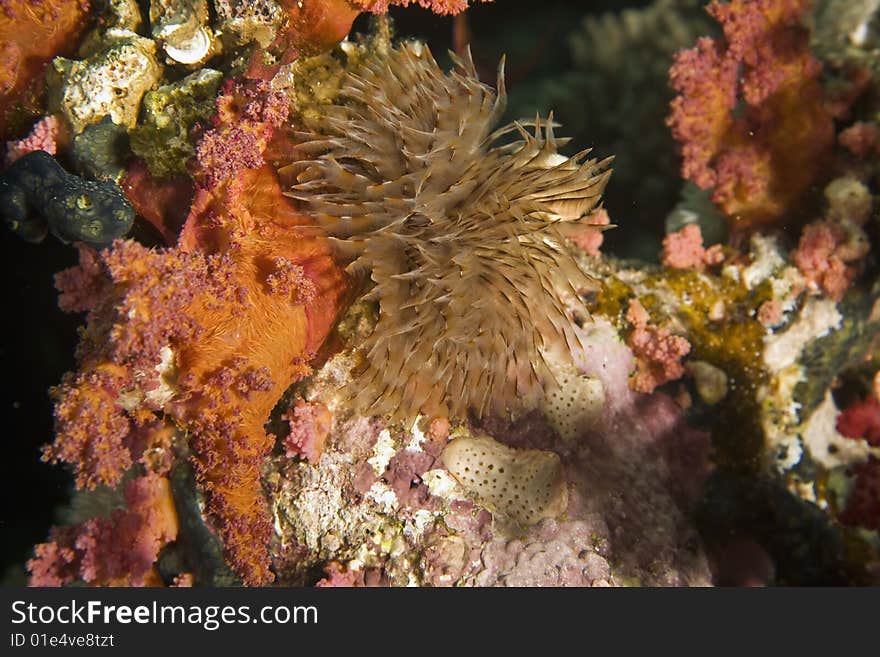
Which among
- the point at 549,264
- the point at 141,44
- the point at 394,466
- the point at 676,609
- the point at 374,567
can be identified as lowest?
the point at 676,609

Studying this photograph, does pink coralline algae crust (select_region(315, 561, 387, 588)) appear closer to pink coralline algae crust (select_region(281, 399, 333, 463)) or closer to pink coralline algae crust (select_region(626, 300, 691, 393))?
pink coralline algae crust (select_region(281, 399, 333, 463))

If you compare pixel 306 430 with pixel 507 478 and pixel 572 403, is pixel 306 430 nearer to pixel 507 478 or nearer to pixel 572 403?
pixel 507 478

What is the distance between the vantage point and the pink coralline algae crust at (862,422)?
15.2 feet

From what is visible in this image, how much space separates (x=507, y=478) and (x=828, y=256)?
2.78 metres

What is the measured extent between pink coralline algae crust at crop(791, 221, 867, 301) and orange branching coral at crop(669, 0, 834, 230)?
33 cm

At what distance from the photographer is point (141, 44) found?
10.4 ft

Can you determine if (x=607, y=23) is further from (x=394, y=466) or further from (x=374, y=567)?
(x=374, y=567)

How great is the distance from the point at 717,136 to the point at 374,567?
144 inches

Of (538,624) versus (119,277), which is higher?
(119,277)

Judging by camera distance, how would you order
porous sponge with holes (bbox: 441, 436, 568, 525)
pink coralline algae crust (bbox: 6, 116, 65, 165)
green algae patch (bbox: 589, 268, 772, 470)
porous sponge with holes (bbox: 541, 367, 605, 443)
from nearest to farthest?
pink coralline algae crust (bbox: 6, 116, 65, 165), porous sponge with holes (bbox: 441, 436, 568, 525), porous sponge with holes (bbox: 541, 367, 605, 443), green algae patch (bbox: 589, 268, 772, 470)

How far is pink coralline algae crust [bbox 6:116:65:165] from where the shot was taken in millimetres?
2953

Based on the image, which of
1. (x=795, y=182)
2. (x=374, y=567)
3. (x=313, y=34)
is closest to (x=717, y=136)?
(x=795, y=182)

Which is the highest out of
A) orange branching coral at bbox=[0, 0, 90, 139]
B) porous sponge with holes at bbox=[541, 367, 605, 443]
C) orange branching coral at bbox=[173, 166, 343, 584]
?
orange branching coral at bbox=[0, 0, 90, 139]

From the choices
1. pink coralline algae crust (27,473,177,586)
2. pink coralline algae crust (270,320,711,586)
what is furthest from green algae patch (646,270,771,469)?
pink coralline algae crust (27,473,177,586)
